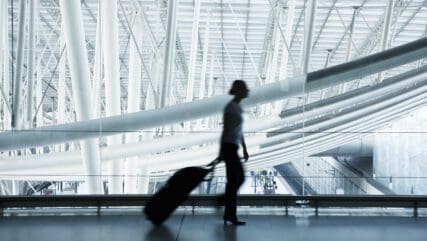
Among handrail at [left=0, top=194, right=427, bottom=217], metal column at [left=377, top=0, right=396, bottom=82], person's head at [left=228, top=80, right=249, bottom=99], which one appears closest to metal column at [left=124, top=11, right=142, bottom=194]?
handrail at [left=0, top=194, right=427, bottom=217]

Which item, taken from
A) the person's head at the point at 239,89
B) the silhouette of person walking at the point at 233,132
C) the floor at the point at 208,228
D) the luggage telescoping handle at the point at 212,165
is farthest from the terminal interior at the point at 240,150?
the person's head at the point at 239,89

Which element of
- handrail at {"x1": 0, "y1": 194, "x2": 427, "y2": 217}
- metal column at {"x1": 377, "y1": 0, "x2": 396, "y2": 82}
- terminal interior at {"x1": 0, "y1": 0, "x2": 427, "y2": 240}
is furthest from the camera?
metal column at {"x1": 377, "y1": 0, "x2": 396, "y2": 82}

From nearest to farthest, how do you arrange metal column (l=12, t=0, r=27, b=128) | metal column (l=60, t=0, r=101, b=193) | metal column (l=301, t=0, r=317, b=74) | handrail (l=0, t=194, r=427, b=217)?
handrail (l=0, t=194, r=427, b=217), metal column (l=60, t=0, r=101, b=193), metal column (l=12, t=0, r=27, b=128), metal column (l=301, t=0, r=317, b=74)

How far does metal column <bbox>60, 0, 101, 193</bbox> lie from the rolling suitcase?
4.52 meters

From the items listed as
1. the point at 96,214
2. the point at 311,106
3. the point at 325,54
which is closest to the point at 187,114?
the point at 311,106

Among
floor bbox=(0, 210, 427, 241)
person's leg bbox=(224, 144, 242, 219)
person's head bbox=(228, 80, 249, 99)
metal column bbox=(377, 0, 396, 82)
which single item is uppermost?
metal column bbox=(377, 0, 396, 82)

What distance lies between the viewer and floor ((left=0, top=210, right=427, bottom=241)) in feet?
22.8

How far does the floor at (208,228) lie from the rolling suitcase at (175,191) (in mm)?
166

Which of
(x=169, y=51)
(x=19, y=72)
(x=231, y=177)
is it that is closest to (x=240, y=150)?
(x=231, y=177)

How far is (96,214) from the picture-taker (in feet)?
27.3

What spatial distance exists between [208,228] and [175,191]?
648 mm

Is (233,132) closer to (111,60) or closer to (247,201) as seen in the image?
(247,201)

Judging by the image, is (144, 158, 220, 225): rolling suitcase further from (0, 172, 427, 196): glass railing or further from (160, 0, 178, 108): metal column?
(160, 0, 178, 108): metal column

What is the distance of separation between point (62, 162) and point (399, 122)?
10.2 metres
